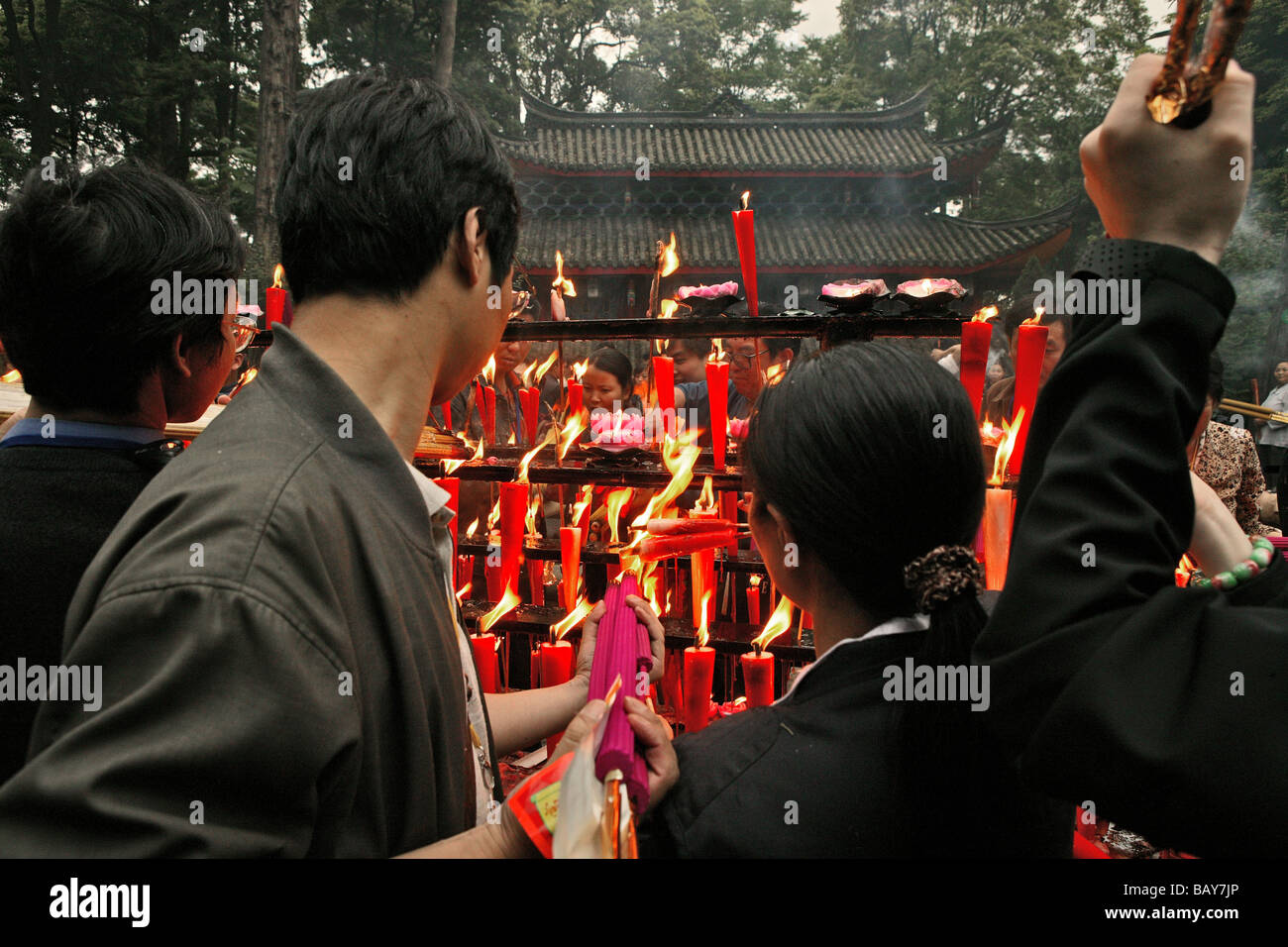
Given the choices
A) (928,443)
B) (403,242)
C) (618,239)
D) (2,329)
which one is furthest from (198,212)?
(618,239)

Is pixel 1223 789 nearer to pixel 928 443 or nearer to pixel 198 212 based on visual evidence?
pixel 928 443

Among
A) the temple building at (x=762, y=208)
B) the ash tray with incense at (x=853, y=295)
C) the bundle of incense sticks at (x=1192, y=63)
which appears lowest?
the bundle of incense sticks at (x=1192, y=63)

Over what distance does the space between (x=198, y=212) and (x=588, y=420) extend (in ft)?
6.70

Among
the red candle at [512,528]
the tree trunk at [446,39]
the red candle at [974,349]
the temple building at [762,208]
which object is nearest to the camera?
the red candle at [974,349]

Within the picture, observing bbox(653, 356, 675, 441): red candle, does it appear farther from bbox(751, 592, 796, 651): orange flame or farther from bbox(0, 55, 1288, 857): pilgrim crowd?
bbox(0, 55, 1288, 857): pilgrim crowd

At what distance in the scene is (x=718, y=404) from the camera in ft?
9.48

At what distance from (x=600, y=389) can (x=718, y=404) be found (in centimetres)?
250

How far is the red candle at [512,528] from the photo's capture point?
2725mm

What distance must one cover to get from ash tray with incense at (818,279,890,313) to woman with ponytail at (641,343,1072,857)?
121 centimetres

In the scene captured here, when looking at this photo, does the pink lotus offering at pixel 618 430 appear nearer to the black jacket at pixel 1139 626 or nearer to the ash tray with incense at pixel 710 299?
the ash tray with incense at pixel 710 299

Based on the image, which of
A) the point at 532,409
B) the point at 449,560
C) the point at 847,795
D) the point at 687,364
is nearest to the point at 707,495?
the point at 532,409

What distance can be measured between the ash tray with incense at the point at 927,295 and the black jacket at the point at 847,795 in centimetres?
148

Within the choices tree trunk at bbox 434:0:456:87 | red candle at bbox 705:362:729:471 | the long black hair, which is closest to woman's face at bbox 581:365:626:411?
red candle at bbox 705:362:729:471

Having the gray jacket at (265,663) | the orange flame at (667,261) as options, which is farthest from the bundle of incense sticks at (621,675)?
the orange flame at (667,261)
